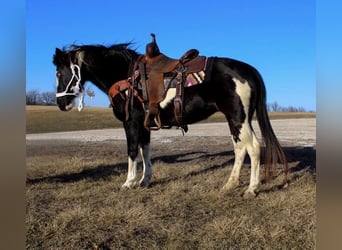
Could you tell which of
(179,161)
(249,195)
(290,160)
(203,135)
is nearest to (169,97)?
(249,195)

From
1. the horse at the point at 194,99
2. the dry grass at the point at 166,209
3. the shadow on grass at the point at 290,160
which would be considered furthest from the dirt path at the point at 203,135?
the horse at the point at 194,99

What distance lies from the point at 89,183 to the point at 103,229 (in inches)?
86.8

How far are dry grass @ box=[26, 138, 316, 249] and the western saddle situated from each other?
116 cm

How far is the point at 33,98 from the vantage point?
10.7 feet

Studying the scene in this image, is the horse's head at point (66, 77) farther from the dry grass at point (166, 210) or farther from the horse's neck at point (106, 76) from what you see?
the dry grass at point (166, 210)

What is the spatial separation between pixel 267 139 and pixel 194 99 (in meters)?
1.20

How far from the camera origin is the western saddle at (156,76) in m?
4.90

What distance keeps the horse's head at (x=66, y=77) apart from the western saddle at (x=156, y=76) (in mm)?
741

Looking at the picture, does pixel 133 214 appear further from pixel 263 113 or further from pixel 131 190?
pixel 263 113

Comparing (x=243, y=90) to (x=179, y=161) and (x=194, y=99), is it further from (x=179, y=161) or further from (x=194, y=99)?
(x=179, y=161)

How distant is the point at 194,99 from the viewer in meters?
4.95

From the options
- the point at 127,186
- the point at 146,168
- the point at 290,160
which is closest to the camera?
the point at 127,186
